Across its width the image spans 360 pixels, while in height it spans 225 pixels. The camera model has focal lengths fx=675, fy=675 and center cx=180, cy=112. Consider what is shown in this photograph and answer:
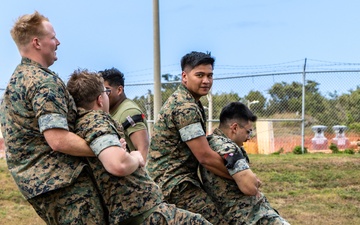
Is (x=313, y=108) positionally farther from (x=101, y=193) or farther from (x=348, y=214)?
(x=101, y=193)

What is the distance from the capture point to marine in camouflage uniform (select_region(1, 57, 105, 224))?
360 cm

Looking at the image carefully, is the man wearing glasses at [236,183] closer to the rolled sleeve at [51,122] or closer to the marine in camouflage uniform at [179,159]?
the marine in camouflage uniform at [179,159]

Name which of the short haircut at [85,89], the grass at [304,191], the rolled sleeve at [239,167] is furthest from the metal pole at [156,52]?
the short haircut at [85,89]

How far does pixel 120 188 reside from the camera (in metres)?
3.72

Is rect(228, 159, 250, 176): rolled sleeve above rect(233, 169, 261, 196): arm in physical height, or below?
above

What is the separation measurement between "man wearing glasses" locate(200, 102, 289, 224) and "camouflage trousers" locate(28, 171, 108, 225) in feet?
3.70

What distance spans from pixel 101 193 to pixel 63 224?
0.87ft

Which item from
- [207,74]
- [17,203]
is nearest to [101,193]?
[207,74]

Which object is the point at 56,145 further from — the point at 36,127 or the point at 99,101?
the point at 99,101

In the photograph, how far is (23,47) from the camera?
148 inches

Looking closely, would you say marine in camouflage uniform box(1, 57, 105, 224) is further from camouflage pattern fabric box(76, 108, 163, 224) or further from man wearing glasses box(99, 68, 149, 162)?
man wearing glasses box(99, 68, 149, 162)

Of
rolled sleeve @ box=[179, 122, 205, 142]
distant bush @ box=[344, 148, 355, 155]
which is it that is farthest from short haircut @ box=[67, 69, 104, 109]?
distant bush @ box=[344, 148, 355, 155]

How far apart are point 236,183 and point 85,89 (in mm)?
1384

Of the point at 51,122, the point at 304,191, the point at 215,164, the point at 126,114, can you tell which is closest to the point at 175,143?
the point at 215,164
